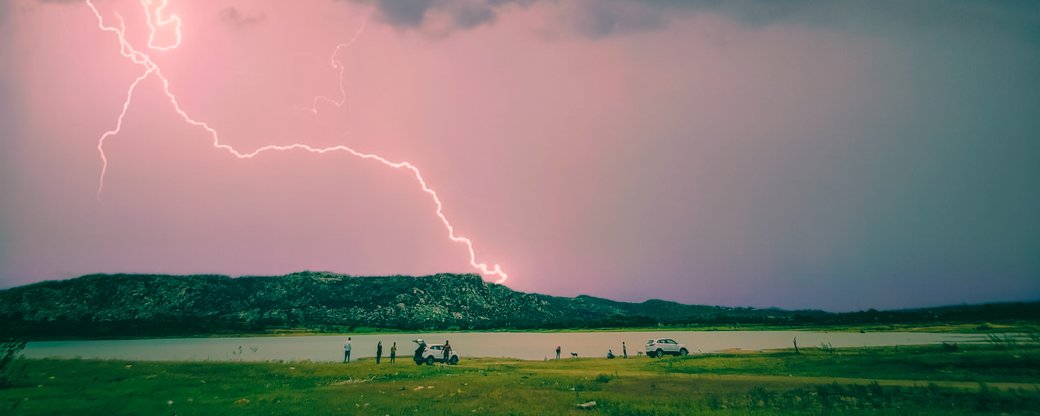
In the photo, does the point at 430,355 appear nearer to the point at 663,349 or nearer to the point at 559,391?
the point at 559,391

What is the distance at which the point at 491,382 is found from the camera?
89.0 feet

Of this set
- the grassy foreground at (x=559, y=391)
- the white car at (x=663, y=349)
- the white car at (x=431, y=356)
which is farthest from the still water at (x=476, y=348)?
the grassy foreground at (x=559, y=391)

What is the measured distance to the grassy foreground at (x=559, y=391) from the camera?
17.1m

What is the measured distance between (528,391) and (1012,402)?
17.5m

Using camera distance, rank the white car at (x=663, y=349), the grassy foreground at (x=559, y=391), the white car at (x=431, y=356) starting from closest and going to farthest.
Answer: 1. the grassy foreground at (x=559, y=391)
2. the white car at (x=431, y=356)
3. the white car at (x=663, y=349)

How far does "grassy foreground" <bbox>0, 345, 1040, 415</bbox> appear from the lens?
1709 centimetres

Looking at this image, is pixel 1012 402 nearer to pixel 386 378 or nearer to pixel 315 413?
pixel 315 413

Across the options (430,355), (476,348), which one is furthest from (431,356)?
(476,348)

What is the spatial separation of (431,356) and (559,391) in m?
24.0

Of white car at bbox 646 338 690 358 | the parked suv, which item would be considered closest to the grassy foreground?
the parked suv

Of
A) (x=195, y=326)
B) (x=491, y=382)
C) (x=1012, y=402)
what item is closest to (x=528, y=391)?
(x=491, y=382)

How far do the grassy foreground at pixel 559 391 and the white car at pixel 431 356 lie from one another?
31.4ft

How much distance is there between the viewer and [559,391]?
2258cm

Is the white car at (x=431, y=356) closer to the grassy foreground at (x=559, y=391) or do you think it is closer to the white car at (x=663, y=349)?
the grassy foreground at (x=559, y=391)
